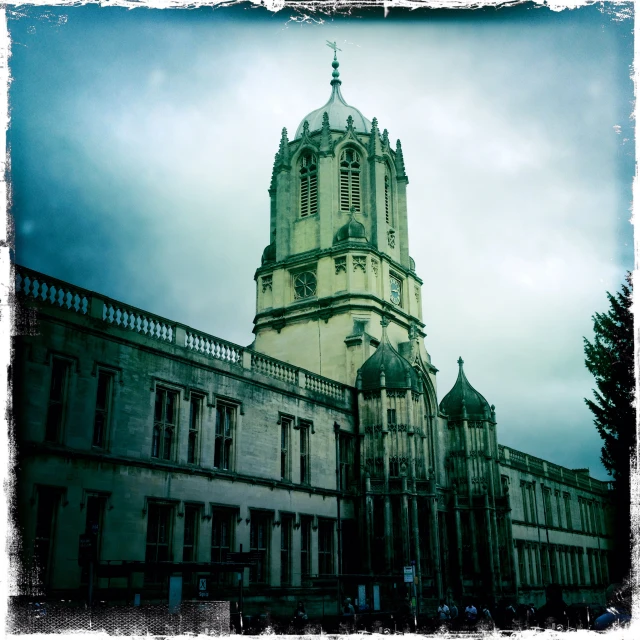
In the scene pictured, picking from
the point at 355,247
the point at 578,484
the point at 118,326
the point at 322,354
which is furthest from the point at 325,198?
the point at 578,484

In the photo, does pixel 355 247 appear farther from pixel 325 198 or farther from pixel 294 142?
pixel 294 142

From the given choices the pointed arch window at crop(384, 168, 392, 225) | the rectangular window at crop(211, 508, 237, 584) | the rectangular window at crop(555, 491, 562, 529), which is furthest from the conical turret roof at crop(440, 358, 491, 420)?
the rectangular window at crop(555, 491, 562, 529)

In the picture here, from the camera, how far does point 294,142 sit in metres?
48.1

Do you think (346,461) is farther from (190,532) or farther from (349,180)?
(349,180)

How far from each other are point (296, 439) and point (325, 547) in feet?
17.5

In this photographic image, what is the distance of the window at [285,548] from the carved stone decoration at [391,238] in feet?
71.8

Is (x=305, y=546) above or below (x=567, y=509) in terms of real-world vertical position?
below

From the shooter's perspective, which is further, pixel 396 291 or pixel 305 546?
pixel 396 291

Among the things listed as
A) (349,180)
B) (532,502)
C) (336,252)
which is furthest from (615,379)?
(532,502)

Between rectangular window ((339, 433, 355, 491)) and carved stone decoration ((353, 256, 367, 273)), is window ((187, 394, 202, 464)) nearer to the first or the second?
rectangular window ((339, 433, 355, 491))

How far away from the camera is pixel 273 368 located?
32.2 m

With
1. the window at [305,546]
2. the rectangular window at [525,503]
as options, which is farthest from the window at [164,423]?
the rectangular window at [525,503]

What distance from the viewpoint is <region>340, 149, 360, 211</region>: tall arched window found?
45.9 meters

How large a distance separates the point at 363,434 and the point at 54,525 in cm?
1828
